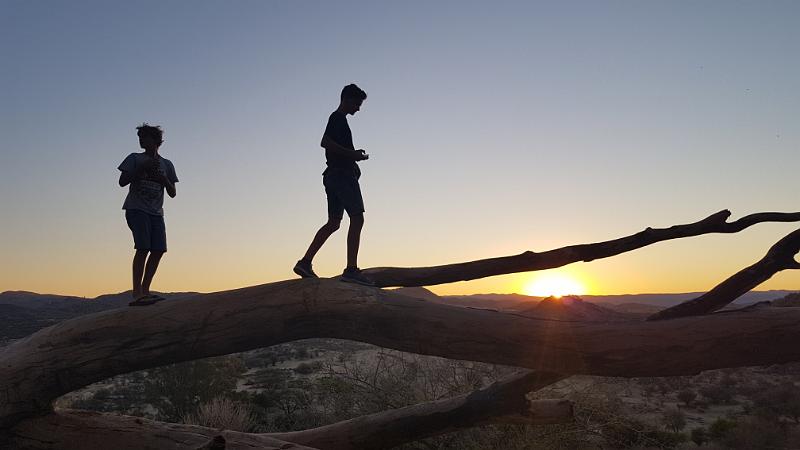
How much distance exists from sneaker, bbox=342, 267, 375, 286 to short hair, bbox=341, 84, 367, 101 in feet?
5.08

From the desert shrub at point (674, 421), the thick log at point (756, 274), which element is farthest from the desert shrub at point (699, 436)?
the thick log at point (756, 274)

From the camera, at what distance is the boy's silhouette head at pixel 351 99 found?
4.97 m

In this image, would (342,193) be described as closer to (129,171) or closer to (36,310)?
(129,171)

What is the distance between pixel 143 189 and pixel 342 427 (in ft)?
9.79

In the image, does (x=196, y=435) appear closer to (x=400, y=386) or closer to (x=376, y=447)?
(x=376, y=447)

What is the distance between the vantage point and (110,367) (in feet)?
14.0

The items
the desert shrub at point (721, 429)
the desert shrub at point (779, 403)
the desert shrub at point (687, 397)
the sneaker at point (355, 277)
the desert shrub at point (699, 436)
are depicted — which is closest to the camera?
the sneaker at point (355, 277)

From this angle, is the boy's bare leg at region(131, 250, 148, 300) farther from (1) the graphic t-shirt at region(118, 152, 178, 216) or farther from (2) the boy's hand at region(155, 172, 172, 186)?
(2) the boy's hand at region(155, 172, 172, 186)

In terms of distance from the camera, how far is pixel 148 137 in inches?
194

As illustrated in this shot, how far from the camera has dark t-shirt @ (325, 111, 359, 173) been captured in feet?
15.7

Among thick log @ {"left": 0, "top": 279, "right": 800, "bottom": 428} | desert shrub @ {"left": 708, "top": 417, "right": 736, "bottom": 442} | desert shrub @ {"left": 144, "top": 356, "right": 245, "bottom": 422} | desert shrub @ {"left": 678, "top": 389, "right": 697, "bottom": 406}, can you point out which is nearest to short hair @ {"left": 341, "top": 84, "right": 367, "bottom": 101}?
thick log @ {"left": 0, "top": 279, "right": 800, "bottom": 428}

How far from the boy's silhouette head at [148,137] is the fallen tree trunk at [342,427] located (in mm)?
2318

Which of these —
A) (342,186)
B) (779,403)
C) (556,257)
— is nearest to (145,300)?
(342,186)

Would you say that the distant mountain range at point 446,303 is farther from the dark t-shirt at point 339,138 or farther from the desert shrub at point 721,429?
the desert shrub at point 721,429
